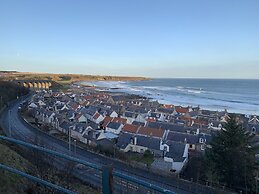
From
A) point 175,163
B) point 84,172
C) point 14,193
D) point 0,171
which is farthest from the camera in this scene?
point 175,163

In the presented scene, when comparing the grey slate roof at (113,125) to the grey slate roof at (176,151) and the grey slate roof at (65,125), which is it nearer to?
the grey slate roof at (65,125)

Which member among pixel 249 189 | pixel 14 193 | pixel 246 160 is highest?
pixel 14 193

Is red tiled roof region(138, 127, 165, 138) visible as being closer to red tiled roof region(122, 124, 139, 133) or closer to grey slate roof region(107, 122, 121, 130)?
red tiled roof region(122, 124, 139, 133)

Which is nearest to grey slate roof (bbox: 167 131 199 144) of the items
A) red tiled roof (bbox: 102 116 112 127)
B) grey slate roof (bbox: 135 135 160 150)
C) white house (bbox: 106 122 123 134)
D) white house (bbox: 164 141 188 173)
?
grey slate roof (bbox: 135 135 160 150)

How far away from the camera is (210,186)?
602 inches

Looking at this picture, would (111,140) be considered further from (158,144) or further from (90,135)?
(158,144)

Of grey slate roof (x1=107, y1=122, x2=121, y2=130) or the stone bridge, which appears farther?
the stone bridge

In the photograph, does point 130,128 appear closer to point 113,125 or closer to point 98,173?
point 113,125

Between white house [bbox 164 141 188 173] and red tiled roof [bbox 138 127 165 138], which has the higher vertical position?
red tiled roof [bbox 138 127 165 138]

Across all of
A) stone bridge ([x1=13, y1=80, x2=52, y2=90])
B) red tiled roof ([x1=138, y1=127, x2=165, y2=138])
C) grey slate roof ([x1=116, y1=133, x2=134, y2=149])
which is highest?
stone bridge ([x1=13, y1=80, x2=52, y2=90])

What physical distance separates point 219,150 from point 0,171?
15229mm

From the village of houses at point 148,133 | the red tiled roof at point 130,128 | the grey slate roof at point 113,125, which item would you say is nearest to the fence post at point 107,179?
the village of houses at point 148,133

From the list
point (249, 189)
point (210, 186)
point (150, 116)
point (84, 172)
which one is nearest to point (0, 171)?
point (84, 172)

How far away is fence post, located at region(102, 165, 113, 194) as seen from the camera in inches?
72.1
